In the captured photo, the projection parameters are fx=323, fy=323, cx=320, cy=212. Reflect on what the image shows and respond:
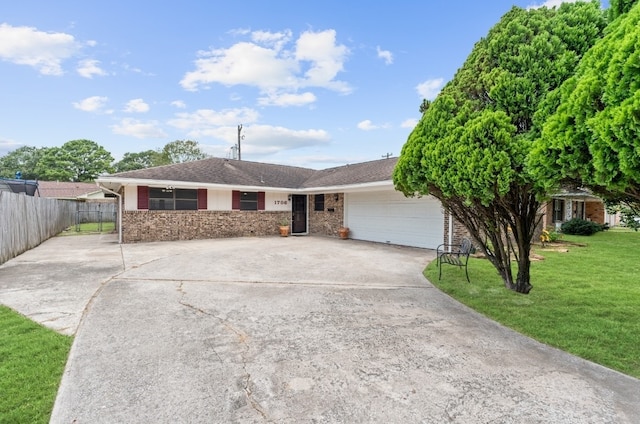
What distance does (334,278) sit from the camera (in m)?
7.14

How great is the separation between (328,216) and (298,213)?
207cm

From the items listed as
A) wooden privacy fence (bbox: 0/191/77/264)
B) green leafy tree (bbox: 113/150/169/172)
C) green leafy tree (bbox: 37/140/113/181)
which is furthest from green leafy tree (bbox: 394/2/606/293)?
green leafy tree (bbox: 113/150/169/172)

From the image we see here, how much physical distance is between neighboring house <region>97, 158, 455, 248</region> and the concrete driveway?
6331 millimetres

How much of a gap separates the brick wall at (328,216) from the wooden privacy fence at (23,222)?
11.5 metres

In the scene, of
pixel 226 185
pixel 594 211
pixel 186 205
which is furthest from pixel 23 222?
pixel 594 211

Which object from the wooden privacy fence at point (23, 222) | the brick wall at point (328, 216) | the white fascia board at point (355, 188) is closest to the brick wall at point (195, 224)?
the brick wall at point (328, 216)

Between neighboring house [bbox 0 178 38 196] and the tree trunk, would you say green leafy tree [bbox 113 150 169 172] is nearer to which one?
neighboring house [bbox 0 178 38 196]

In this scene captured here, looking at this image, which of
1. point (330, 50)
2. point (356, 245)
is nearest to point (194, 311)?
point (356, 245)

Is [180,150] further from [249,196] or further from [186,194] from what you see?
[186,194]

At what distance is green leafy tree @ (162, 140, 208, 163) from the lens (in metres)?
39.5

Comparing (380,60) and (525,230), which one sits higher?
(380,60)

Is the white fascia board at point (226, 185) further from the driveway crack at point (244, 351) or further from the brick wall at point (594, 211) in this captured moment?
the brick wall at point (594, 211)

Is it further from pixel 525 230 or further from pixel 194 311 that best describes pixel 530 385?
pixel 194 311

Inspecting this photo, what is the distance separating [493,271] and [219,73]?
14336 millimetres
